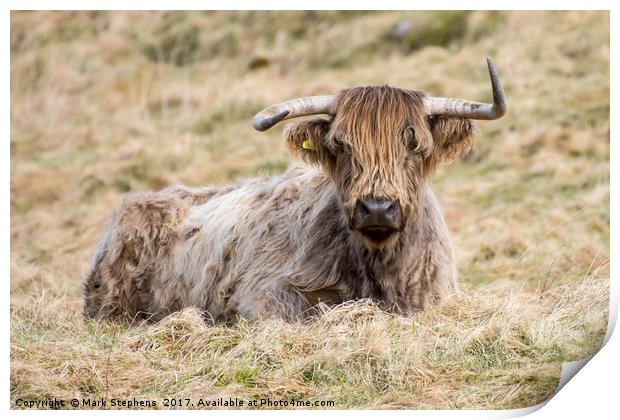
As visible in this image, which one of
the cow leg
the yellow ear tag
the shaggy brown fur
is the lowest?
the cow leg

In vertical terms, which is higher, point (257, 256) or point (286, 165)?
point (286, 165)

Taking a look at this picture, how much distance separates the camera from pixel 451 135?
21.9ft

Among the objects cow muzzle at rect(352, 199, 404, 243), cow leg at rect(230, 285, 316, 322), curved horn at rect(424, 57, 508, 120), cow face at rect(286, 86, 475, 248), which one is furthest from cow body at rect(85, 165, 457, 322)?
curved horn at rect(424, 57, 508, 120)

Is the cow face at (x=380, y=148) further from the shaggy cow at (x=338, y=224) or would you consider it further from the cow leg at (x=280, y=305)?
the cow leg at (x=280, y=305)

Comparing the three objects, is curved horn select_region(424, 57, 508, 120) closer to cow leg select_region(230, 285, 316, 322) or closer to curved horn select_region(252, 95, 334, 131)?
curved horn select_region(252, 95, 334, 131)

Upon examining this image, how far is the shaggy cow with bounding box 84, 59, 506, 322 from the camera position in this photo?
6.34m

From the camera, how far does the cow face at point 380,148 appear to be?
6.21 m

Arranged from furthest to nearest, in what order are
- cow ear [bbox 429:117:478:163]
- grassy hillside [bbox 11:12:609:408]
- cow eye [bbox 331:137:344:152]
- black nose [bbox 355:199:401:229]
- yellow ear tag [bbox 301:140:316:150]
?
yellow ear tag [bbox 301:140:316:150] → cow ear [bbox 429:117:478:163] → cow eye [bbox 331:137:344:152] → black nose [bbox 355:199:401:229] → grassy hillside [bbox 11:12:609:408]

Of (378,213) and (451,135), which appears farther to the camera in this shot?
(451,135)

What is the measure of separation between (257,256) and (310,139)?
101cm

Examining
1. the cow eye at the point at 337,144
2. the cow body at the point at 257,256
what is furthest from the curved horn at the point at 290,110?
the cow body at the point at 257,256

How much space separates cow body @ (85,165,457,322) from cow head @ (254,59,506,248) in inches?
12.3

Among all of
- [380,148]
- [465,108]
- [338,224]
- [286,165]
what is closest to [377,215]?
[380,148]

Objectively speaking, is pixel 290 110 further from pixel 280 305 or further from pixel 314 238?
pixel 280 305
